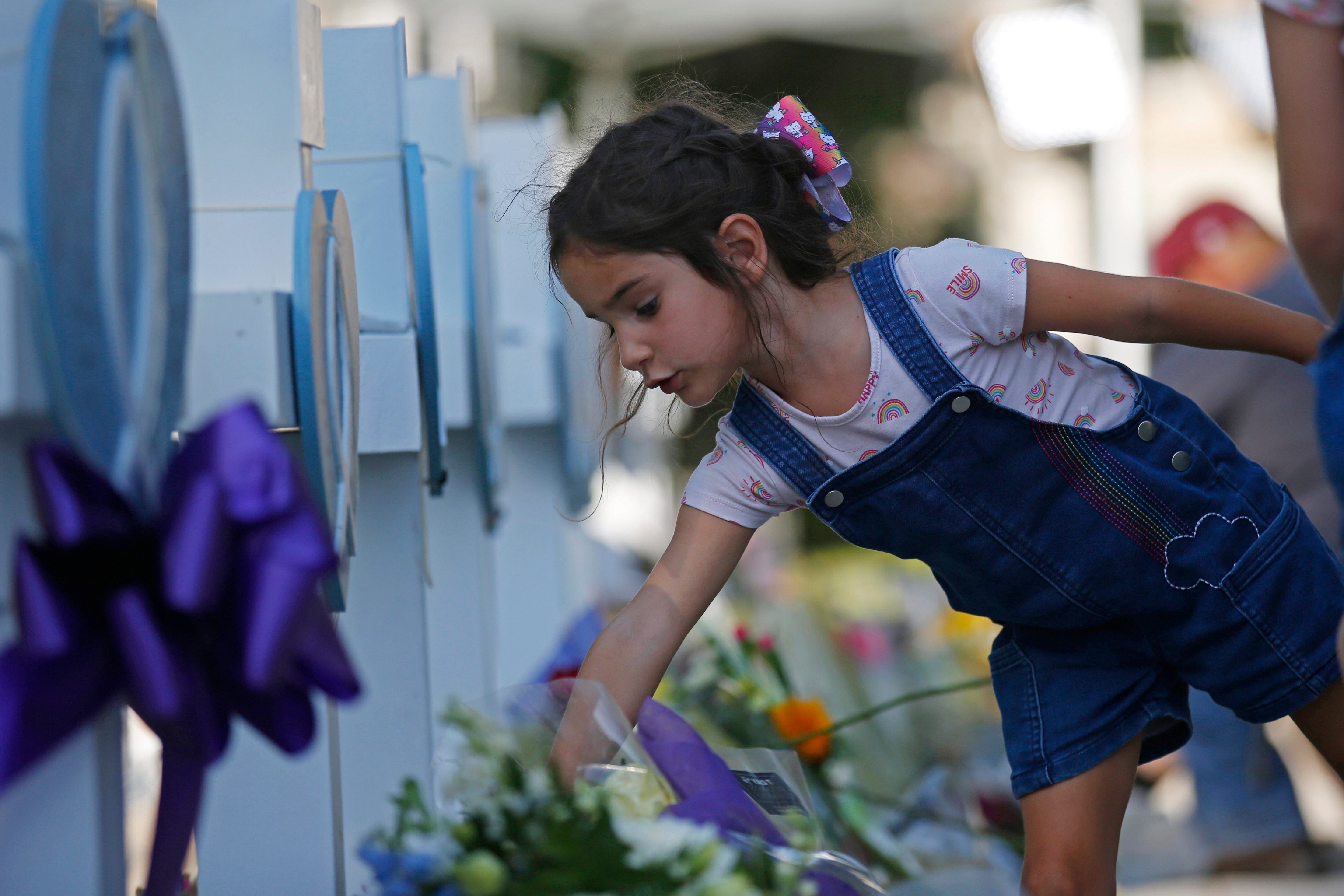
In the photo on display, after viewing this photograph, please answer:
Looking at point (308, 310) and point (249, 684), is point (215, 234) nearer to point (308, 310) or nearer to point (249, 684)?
point (308, 310)

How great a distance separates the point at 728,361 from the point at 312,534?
696 millimetres

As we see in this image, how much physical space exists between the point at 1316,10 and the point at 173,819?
110 centimetres

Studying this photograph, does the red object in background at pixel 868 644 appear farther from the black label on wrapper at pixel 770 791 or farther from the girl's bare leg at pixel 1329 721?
the black label on wrapper at pixel 770 791

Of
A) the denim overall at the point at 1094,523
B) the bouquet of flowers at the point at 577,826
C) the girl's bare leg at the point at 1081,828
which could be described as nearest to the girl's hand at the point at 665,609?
the denim overall at the point at 1094,523

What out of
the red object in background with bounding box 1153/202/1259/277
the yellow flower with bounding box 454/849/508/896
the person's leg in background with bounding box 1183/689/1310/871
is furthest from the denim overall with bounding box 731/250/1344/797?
the red object in background with bounding box 1153/202/1259/277

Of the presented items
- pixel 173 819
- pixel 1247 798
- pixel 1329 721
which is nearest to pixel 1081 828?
pixel 1329 721

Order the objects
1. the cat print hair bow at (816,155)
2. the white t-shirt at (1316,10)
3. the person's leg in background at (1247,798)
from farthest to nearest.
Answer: the person's leg in background at (1247,798)
the cat print hair bow at (816,155)
the white t-shirt at (1316,10)

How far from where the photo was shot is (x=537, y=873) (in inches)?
29.1

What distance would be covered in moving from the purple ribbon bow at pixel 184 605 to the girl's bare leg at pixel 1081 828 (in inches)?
37.3

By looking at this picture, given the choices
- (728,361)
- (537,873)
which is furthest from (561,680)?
(728,361)

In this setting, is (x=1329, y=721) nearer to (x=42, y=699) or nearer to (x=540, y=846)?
(x=540, y=846)

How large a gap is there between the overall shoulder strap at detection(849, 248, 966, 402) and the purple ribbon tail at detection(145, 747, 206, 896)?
82cm

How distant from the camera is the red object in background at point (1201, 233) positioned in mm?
3148

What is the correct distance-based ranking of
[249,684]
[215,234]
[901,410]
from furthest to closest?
[901,410] → [215,234] → [249,684]
